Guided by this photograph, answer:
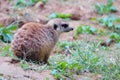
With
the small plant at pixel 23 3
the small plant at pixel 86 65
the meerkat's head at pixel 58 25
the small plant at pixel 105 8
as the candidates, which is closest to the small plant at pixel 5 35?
the meerkat's head at pixel 58 25

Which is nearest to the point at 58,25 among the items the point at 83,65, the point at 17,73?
the point at 83,65

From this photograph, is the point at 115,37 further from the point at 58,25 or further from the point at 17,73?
the point at 17,73

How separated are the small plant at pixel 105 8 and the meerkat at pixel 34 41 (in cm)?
449

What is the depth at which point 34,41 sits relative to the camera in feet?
25.3

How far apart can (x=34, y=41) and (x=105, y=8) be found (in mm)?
5198

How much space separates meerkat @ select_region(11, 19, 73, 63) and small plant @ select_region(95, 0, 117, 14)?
4.49 meters

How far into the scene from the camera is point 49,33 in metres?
8.04

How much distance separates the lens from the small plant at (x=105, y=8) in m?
12.5

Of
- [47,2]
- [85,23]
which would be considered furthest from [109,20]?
[47,2]

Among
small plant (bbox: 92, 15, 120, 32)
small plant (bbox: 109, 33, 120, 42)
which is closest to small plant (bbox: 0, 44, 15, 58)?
small plant (bbox: 109, 33, 120, 42)

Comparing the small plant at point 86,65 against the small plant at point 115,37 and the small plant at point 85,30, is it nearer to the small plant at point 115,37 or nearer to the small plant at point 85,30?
the small plant at point 115,37

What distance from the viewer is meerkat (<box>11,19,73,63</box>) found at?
25.1 feet

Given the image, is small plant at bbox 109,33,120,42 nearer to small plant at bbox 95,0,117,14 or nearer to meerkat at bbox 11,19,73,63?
small plant at bbox 95,0,117,14

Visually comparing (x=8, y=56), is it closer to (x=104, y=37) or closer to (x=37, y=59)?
(x=37, y=59)
